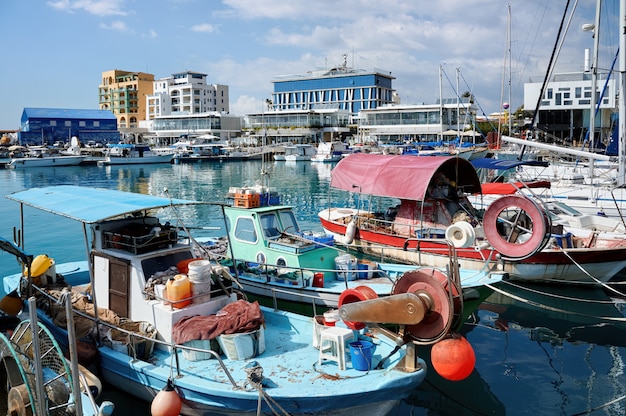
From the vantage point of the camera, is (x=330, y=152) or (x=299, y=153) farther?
(x=299, y=153)

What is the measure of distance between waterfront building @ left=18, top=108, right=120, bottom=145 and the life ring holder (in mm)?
103899

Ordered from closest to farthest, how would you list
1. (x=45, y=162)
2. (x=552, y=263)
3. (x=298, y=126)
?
(x=552, y=263), (x=45, y=162), (x=298, y=126)

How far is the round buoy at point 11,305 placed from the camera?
11039mm

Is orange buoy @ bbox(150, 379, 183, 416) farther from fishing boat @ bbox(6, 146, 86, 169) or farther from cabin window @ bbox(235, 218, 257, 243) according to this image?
fishing boat @ bbox(6, 146, 86, 169)

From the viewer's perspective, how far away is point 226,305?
9602 millimetres

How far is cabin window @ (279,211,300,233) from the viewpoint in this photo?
46.2 ft

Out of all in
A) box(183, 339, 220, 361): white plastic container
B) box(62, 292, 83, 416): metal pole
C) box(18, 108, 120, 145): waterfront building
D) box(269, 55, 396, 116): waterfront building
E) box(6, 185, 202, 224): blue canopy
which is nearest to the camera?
box(62, 292, 83, 416): metal pole

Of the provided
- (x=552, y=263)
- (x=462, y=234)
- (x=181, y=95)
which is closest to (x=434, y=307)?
(x=462, y=234)

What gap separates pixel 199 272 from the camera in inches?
363

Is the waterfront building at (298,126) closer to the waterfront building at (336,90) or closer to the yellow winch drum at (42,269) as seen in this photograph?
the waterfront building at (336,90)

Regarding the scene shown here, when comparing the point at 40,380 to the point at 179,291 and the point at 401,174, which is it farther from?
the point at 401,174

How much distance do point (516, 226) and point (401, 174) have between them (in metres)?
5.13

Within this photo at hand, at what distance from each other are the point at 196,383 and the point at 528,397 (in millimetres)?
6630

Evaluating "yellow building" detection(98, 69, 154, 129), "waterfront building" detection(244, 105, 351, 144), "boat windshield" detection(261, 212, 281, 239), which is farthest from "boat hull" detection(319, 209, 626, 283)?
"yellow building" detection(98, 69, 154, 129)
